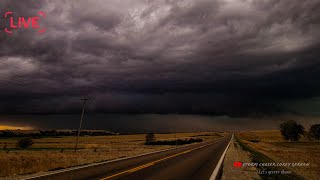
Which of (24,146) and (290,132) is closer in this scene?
(24,146)

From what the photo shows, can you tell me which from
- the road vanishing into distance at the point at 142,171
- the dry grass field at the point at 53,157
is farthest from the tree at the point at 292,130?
the road vanishing into distance at the point at 142,171

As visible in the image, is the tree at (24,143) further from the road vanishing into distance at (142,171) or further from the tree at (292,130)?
the tree at (292,130)

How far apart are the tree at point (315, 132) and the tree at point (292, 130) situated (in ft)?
16.8

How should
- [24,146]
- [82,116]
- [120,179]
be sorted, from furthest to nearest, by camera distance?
1. [24,146]
2. [82,116]
3. [120,179]

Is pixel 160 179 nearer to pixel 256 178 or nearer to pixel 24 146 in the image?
pixel 256 178

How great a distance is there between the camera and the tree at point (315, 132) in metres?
97.6

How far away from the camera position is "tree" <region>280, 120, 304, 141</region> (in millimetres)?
104562

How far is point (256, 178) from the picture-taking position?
12.1m

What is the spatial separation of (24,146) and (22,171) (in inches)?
3140

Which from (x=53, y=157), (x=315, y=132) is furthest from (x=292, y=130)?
(x=53, y=157)

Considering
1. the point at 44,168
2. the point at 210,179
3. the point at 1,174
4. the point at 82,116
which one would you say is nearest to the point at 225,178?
the point at 210,179

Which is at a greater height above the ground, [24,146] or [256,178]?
[256,178]

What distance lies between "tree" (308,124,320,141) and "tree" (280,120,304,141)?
5.11m

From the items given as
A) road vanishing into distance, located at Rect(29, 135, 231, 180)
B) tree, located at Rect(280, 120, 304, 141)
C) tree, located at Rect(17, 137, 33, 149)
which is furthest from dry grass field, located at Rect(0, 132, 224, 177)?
tree, located at Rect(280, 120, 304, 141)
